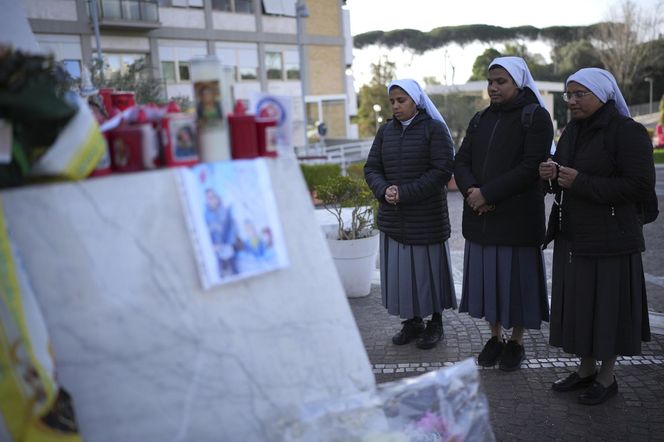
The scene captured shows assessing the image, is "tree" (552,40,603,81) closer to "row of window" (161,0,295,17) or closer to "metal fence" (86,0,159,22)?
"row of window" (161,0,295,17)

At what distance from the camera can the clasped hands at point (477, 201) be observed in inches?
134

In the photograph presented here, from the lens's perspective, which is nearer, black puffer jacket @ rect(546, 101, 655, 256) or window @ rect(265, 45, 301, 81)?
black puffer jacket @ rect(546, 101, 655, 256)

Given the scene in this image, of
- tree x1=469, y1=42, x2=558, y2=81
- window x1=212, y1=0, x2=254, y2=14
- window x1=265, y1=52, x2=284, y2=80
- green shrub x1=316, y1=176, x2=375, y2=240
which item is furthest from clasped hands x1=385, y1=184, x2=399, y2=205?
tree x1=469, y1=42, x2=558, y2=81

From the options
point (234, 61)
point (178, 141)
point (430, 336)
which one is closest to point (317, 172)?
point (430, 336)

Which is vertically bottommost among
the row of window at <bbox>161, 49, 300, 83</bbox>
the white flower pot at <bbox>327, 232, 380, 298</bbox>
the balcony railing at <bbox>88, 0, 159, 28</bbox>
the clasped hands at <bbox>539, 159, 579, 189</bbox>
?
the white flower pot at <bbox>327, 232, 380, 298</bbox>

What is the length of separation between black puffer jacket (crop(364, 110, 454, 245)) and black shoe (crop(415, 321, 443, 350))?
654 millimetres

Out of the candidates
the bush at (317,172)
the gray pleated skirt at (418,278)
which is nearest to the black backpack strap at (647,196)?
the gray pleated skirt at (418,278)

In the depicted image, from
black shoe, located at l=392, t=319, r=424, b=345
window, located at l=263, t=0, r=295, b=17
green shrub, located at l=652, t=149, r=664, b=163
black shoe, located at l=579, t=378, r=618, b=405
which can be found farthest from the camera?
window, located at l=263, t=0, r=295, b=17

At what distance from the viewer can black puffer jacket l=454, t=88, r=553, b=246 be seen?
11.0ft

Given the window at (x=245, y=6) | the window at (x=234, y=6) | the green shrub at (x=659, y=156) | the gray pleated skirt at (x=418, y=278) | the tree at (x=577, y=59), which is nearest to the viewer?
the gray pleated skirt at (x=418, y=278)

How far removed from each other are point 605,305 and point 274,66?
28.0m

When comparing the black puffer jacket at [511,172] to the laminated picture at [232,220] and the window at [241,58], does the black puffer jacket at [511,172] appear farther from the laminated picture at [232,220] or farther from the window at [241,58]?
the window at [241,58]

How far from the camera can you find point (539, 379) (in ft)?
11.1

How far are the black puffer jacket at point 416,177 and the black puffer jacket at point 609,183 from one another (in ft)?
3.05
